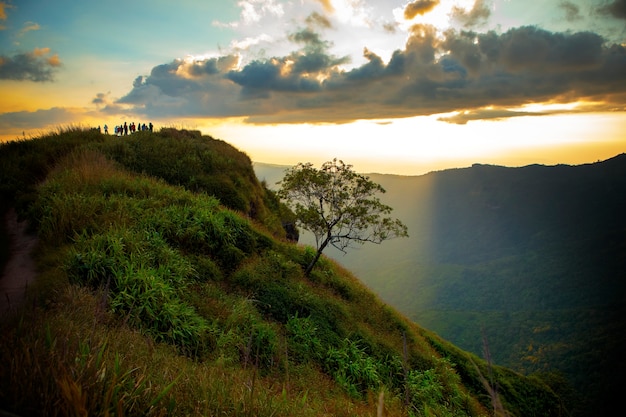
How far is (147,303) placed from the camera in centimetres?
839

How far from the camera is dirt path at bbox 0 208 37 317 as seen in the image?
7.73 m

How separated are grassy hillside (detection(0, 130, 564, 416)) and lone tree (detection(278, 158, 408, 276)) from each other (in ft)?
7.13

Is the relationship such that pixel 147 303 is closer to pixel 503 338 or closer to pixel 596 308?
pixel 503 338

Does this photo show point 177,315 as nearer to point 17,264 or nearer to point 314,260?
point 17,264

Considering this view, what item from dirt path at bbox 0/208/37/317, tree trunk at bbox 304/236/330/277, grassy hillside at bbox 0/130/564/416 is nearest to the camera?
grassy hillside at bbox 0/130/564/416

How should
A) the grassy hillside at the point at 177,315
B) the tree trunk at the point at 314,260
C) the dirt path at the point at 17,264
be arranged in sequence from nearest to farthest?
the grassy hillside at the point at 177,315 → the dirt path at the point at 17,264 → the tree trunk at the point at 314,260

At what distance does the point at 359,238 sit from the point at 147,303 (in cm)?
1222

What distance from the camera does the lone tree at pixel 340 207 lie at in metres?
19.0

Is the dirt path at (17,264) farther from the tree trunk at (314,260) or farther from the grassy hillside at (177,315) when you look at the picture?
the tree trunk at (314,260)

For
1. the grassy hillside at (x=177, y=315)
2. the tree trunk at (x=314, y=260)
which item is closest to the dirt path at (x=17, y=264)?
the grassy hillside at (x=177, y=315)

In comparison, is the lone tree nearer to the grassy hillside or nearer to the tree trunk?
the tree trunk

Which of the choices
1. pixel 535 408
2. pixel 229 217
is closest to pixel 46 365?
pixel 229 217

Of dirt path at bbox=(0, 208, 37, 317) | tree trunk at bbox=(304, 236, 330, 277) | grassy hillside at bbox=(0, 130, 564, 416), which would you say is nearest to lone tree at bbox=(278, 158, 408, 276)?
tree trunk at bbox=(304, 236, 330, 277)

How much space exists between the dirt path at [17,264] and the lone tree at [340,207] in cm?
1157
